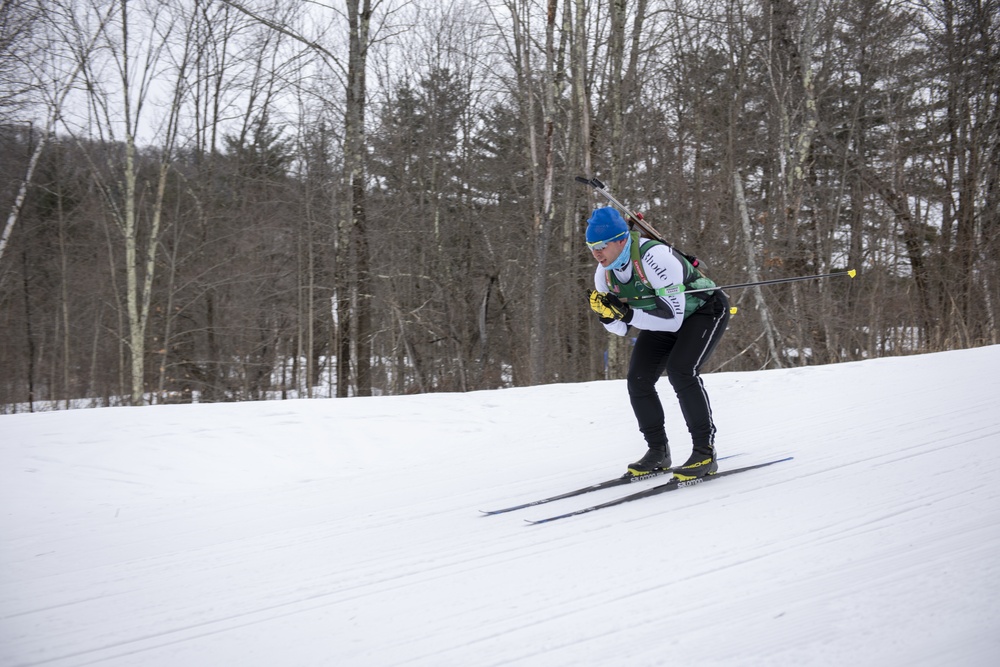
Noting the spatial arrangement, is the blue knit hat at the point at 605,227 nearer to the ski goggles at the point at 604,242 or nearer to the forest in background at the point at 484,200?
the ski goggles at the point at 604,242

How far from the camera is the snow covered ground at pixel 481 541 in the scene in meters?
2.32

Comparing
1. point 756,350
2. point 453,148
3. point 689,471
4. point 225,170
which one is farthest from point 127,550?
point 225,170

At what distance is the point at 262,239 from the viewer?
15.8 metres

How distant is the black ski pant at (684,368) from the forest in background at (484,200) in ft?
24.3

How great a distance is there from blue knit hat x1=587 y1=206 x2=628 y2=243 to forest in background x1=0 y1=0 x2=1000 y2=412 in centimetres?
773

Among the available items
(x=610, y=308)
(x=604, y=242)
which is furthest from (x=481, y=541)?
(x=604, y=242)

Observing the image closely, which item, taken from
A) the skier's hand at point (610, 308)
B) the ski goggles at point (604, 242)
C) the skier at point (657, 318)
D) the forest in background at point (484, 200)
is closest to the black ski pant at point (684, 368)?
the skier at point (657, 318)

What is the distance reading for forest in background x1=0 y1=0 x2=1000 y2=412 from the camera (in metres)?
12.7

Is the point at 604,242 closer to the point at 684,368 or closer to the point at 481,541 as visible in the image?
the point at 684,368

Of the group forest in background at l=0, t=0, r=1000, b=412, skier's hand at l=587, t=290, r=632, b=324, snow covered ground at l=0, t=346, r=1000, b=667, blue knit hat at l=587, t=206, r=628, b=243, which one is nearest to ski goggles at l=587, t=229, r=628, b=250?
blue knit hat at l=587, t=206, r=628, b=243

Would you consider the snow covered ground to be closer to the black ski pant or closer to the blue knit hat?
the black ski pant

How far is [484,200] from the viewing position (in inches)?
666

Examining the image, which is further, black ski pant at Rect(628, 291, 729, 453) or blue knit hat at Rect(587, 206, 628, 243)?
black ski pant at Rect(628, 291, 729, 453)

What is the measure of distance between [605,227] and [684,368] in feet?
3.28
